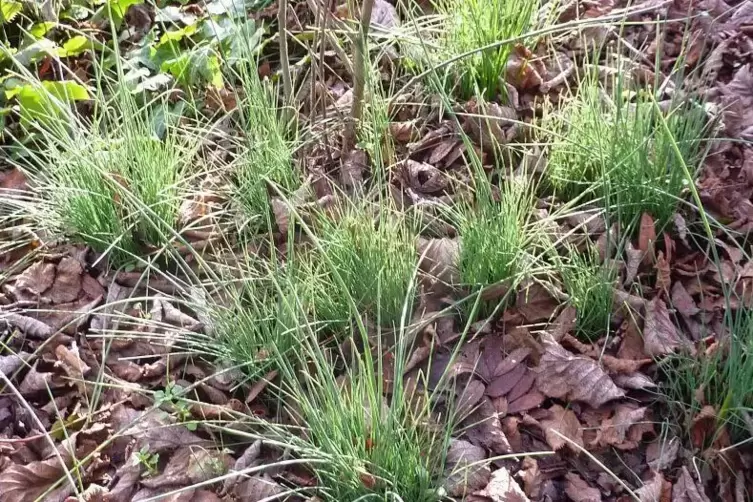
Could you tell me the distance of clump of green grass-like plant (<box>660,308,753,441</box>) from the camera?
1.32 metres

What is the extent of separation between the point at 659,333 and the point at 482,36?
3.11ft

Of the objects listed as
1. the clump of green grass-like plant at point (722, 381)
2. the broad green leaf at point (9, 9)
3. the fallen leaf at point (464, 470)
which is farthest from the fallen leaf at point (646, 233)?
the broad green leaf at point (9, 9)

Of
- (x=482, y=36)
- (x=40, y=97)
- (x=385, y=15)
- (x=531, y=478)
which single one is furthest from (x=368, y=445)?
(x=385, y=15)

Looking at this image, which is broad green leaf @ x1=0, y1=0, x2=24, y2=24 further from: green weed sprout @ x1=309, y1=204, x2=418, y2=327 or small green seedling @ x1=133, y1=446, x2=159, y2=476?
small green seedling @ x1=133, y1=446, x2=159, y2=476

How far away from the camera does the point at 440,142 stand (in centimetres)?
202

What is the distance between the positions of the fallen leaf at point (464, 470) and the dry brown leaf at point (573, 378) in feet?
0.72

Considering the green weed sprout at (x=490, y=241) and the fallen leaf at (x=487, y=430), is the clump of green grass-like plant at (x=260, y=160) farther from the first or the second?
the fallen leaf at (x=487, y=430)

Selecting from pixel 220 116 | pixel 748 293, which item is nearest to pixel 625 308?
pixel 748 293

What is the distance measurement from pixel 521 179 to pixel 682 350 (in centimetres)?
56

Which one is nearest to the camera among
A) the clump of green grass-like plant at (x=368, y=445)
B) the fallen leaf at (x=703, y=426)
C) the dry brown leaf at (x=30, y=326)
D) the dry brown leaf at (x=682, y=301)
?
the clump of green grass-like plant at (x=368, y=445)

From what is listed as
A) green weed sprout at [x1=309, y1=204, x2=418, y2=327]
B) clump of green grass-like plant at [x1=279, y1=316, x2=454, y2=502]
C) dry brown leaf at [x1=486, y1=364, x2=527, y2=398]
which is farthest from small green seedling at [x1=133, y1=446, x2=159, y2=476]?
dry brown leaf at [x1=486, y1=364, x2=527, y2=398]

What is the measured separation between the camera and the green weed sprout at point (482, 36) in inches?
77.7

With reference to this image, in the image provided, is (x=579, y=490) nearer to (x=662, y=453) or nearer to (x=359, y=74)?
(x=662, y=453)

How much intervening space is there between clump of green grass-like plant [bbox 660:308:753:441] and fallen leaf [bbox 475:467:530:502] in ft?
1.16
